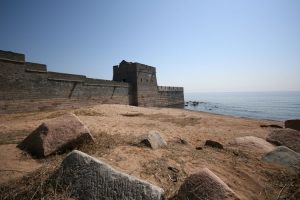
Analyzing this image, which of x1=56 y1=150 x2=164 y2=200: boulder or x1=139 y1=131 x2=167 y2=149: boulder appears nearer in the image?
x1=56 y1=150 x2=164 y2=200: boulder

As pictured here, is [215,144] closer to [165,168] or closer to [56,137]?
[165,168]

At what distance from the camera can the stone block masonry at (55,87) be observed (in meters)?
11.0

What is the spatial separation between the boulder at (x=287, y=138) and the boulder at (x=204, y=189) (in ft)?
13.3

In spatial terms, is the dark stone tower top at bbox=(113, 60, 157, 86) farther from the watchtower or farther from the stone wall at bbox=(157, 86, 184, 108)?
the stone wall at bbox=(157, 86, 184, 108)

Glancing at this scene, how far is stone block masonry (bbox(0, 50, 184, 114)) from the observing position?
36.2 feet

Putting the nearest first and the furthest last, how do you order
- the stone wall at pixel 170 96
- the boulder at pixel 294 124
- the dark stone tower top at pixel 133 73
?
the boulder at pixel 294 124, the dark stone tower top at pixel 133 73, the stone wall at pixel 170 96

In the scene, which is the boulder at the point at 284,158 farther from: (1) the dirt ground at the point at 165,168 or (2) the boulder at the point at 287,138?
(2) the boulder at the point at 287,138

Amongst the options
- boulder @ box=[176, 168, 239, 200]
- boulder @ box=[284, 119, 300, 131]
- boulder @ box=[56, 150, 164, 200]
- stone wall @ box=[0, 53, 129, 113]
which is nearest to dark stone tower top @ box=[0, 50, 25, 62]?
stone wall @ box=[0, 53, 129, 113]

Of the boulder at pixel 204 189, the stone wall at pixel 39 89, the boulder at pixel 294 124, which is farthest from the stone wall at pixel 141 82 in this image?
the boulder at pixel 204 189

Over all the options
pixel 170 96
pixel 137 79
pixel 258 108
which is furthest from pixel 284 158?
pixel 258 108

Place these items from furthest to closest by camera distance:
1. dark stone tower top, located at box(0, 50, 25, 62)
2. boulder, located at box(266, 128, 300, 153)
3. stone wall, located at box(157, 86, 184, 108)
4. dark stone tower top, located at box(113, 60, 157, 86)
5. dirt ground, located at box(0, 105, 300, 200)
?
stone wall, located at box(157, 86, 184, 108) → dark stone tower top, located at box(113, 60, 157, 86) → dark stone tower top, located at box(0, 50, 25, 62) → boulder, located at box(266, 128, 300, 153) → dirt ground, located at box(0, 105, 300, 200)

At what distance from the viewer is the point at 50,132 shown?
12.6 ft

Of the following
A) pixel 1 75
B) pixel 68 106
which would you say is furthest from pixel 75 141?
pixel 68 106

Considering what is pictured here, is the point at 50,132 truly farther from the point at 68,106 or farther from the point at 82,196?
the point at 68,106
